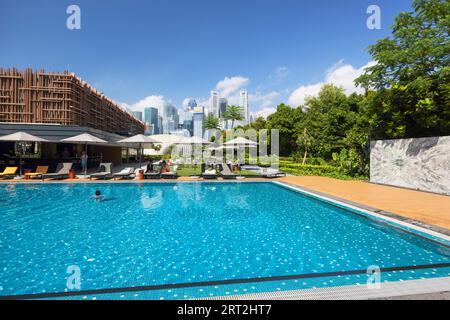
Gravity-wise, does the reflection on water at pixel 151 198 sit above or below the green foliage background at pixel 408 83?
below

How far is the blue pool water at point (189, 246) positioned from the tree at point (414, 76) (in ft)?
29.0

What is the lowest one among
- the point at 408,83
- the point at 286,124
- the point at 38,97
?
the point at 408,83

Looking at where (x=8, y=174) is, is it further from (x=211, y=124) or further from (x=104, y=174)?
(x=211, y=124)

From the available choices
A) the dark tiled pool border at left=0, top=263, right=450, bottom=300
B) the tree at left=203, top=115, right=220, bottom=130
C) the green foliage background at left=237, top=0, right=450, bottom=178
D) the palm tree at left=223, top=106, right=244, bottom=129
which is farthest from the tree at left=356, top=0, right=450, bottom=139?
the tree at left=203, top=115, right=220, bottom=130

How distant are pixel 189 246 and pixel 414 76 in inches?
611

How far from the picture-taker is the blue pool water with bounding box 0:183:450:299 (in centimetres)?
380

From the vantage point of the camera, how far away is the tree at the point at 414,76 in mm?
11258

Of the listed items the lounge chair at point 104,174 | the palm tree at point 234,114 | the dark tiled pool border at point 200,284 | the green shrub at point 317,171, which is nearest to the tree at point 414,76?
the green shrub at point 317,171

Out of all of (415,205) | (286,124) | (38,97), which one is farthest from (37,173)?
(286,124)

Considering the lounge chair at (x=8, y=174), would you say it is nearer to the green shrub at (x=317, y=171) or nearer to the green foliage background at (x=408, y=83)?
the green shrub at (x=317, y=171)

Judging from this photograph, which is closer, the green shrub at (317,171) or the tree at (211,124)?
the green shrub at (317,171)

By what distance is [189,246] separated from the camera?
527cm
